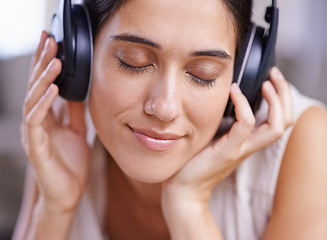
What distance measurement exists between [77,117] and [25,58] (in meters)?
1.70

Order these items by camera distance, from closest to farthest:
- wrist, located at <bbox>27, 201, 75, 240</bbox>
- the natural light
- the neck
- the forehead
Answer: the forehead → wrist, located at <bbox>27, 201, 75, 240</bbox> → the neck → the natural light

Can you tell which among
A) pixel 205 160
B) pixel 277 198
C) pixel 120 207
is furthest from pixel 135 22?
pixel 120 207

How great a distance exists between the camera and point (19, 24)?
2.35m

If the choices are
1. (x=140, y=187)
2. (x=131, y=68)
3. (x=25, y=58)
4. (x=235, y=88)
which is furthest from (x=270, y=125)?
(x=25, y=58)

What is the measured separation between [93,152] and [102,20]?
505mm

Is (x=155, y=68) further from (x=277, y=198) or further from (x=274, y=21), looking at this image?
(x=277, y=198)

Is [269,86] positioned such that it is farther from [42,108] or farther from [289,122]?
[42,108]

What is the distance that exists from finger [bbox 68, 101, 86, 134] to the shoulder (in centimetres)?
57

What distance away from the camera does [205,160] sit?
95 centimetres

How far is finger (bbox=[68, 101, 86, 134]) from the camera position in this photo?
1.15m

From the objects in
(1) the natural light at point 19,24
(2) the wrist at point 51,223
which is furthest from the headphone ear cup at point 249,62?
(1) the natural light at point 19,24

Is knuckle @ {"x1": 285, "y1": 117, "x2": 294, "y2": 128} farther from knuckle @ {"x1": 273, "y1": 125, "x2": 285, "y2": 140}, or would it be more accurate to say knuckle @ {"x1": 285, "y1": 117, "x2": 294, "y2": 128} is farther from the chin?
the chin

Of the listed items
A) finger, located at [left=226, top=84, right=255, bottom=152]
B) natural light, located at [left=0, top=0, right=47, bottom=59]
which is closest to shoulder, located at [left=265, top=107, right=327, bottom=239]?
finger, located at [left=226, top=84, right=255, bottom=152]

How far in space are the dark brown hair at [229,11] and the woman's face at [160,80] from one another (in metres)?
0.02
